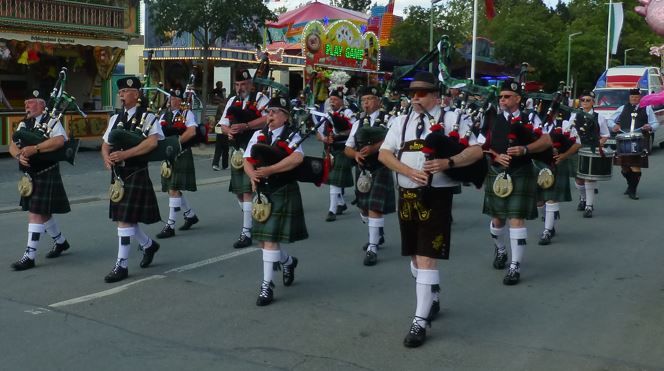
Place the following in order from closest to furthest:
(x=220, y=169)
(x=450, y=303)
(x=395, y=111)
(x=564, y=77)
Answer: (x=450, y=303) < (x=395, y=111) < (x=220, y=169) < (x=564, y=77)

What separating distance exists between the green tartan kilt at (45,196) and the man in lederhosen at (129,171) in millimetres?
800

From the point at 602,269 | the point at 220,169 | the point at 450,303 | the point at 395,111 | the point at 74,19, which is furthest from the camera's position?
the point at 74,19

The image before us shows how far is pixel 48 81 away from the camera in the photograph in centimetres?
2138

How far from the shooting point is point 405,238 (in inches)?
211

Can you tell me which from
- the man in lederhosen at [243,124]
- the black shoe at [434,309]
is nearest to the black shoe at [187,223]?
the man in lederhosen at [243,124]

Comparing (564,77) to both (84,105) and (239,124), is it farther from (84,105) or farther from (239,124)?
(239,124)

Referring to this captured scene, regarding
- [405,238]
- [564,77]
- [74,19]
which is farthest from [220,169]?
[564,77]

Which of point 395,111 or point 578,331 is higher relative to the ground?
point 395,111

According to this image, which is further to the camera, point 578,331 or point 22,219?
point 22,219

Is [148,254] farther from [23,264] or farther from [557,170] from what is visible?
[557,170]

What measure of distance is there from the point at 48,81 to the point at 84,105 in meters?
1.27

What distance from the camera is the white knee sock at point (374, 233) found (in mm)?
7684

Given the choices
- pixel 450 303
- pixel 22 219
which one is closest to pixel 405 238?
pixel 450 303

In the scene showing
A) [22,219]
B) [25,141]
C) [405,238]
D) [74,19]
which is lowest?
[22,219]
